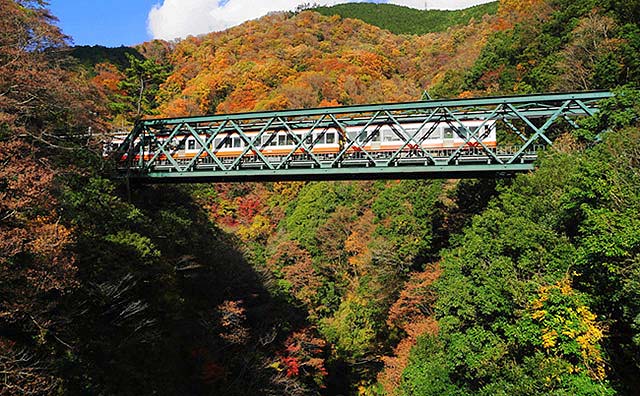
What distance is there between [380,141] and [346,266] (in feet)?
41.5

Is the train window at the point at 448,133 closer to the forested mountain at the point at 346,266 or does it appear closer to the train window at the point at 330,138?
the forested mountain at the point at 346,266

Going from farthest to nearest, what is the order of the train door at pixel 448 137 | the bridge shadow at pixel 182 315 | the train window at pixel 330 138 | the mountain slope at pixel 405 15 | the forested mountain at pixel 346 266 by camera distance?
the mountain slope at pixel 405 15 < the train window at pixel 330 138 < the train door at pixel 448 137 < the bridge shadow at pixel 182 315 < the forested mountain at pixel 346 266

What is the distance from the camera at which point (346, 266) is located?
3144 centimetres

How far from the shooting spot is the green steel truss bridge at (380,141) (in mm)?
16047

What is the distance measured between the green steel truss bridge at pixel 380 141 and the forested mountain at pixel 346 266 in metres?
1.16

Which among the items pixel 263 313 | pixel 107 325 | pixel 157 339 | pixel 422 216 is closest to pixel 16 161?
pixel 107 325

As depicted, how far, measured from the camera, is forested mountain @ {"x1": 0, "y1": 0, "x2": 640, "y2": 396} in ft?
32.4

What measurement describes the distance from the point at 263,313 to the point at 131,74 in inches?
1460

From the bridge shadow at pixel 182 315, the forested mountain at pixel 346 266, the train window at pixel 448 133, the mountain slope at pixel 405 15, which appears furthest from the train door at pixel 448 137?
the mountain slope at pixel 405 15

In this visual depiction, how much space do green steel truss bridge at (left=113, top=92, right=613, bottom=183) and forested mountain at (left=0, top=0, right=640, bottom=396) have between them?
1.16 meters

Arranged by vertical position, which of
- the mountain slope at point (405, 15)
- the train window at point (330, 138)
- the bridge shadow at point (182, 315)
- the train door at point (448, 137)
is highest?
the mountain slope at point (405, 15)

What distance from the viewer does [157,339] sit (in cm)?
1445

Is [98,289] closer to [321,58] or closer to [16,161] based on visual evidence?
[16,161]

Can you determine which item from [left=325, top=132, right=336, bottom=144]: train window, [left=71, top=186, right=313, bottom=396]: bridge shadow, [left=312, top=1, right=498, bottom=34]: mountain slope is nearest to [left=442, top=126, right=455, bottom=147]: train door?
[left=325, top=132, right=336, bottom=144]: train window
